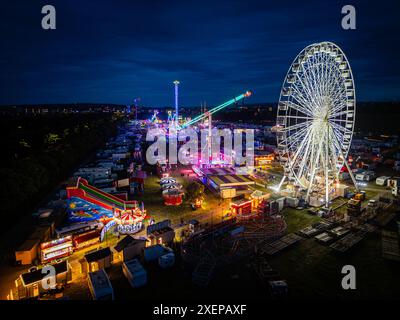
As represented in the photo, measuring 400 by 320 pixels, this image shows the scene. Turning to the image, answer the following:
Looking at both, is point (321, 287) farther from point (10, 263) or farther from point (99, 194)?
point (10, 263)

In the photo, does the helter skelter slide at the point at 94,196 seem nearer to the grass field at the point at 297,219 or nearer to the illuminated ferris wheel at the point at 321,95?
the grass field at the point at 297,219

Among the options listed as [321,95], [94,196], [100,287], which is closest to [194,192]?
[94,196]

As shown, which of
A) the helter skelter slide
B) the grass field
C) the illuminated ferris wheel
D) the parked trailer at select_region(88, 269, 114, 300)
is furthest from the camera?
the illuminated ferris wheel

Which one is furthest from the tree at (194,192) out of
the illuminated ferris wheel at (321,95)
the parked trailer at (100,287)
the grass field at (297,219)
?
the parked trailer at (100,287)

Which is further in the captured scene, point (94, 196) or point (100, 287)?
point (94, 196)

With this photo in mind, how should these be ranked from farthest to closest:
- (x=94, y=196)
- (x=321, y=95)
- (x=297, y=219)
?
(x=321, y=95)
(x=297, y=219)
(x=94, y=196)

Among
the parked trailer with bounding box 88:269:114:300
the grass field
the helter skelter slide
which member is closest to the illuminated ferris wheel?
the grass field

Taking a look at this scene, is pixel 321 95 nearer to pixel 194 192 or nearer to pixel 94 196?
pixel 194 192

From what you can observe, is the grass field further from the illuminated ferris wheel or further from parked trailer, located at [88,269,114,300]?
parked trailer, located at [88,269,114,300]

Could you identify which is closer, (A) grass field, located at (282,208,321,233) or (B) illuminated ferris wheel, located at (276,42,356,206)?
(A) grass field, located at (282,208,321,233)
